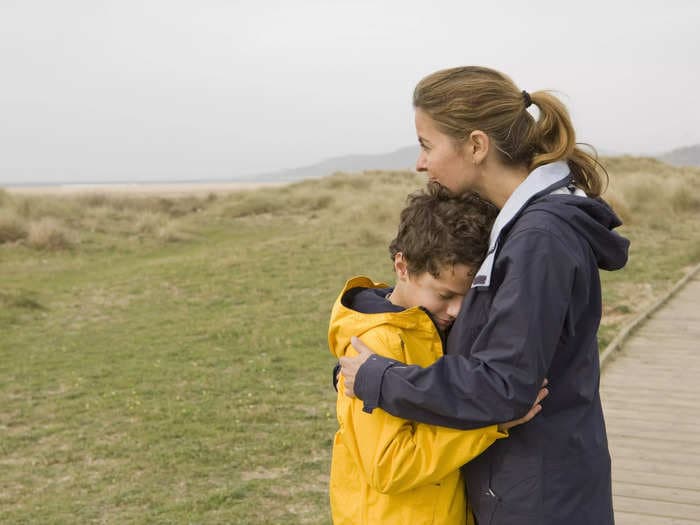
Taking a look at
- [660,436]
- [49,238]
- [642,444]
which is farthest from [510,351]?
[49,238]

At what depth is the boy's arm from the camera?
1.68m

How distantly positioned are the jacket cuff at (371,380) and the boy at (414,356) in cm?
6

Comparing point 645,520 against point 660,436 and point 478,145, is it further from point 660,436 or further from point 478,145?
point 478,145

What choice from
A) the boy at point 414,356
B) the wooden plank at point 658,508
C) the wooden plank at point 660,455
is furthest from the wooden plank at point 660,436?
the boy at point 414,356

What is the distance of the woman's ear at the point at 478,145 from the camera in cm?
176

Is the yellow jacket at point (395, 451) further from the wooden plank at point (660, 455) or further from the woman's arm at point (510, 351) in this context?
the wooden plank at point (660, 455)

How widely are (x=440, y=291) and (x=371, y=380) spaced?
1.00 feet

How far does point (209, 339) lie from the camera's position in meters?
9.71

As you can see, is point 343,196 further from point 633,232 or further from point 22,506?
point 22,506

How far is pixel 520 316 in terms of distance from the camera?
1.57 m

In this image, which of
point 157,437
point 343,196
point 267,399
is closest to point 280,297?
point 267,399

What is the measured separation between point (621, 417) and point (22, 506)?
12.9ft

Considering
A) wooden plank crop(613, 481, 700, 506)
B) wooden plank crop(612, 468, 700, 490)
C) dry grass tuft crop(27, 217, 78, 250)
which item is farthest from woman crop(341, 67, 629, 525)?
dry grass tuft crop(27, 217, 78, 250)

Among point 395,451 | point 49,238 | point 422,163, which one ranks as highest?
point 422,163
